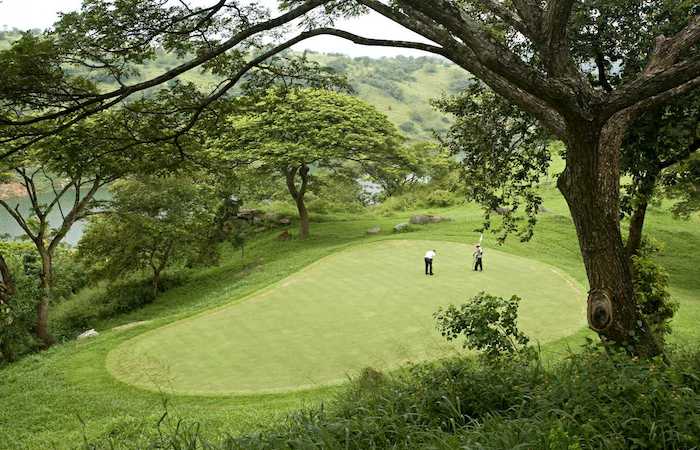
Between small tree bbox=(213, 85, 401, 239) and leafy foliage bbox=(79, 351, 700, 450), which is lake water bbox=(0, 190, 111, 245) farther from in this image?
leafy foliage bbox=(79, 351, 700, 450)

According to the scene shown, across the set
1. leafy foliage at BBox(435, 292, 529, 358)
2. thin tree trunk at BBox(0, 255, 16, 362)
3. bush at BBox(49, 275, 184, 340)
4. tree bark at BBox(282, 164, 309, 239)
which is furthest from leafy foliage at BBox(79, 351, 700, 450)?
tree bark at BBox(282, 164, 309, 239)

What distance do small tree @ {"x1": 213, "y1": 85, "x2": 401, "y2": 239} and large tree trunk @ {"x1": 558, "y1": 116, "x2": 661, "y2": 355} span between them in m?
14.9

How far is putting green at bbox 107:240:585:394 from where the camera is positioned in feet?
30.2

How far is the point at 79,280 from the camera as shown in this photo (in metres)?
23.3

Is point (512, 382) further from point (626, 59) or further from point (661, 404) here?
point (626, 59)

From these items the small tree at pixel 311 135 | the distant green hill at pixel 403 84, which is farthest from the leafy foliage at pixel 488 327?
the distant green hill at pixel 403 84

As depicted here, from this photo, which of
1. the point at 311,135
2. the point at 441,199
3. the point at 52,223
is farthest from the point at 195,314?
the point at 52,223

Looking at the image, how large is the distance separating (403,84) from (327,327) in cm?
10434

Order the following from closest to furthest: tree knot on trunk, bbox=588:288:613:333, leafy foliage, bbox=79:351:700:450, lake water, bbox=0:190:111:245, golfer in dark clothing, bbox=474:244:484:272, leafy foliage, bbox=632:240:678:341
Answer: leafy foliage, bbox=79:351:700:450 < tree knot on trunk, bbox=588:288:613:333 < leafy foliage, bbox=632:240:678:341 < golfer in dark clothing, bbox=474:244:484:272 < lake water, bbox=0:190:111:245

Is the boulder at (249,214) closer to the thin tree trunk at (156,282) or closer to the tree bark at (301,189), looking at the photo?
the tree bark at (301,189)

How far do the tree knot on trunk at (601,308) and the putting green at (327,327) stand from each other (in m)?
3.35

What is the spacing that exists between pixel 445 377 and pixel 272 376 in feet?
14.7

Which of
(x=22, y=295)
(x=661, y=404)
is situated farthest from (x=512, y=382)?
(x=22, y=295)

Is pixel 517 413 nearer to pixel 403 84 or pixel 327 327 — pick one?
pixel 327 327
